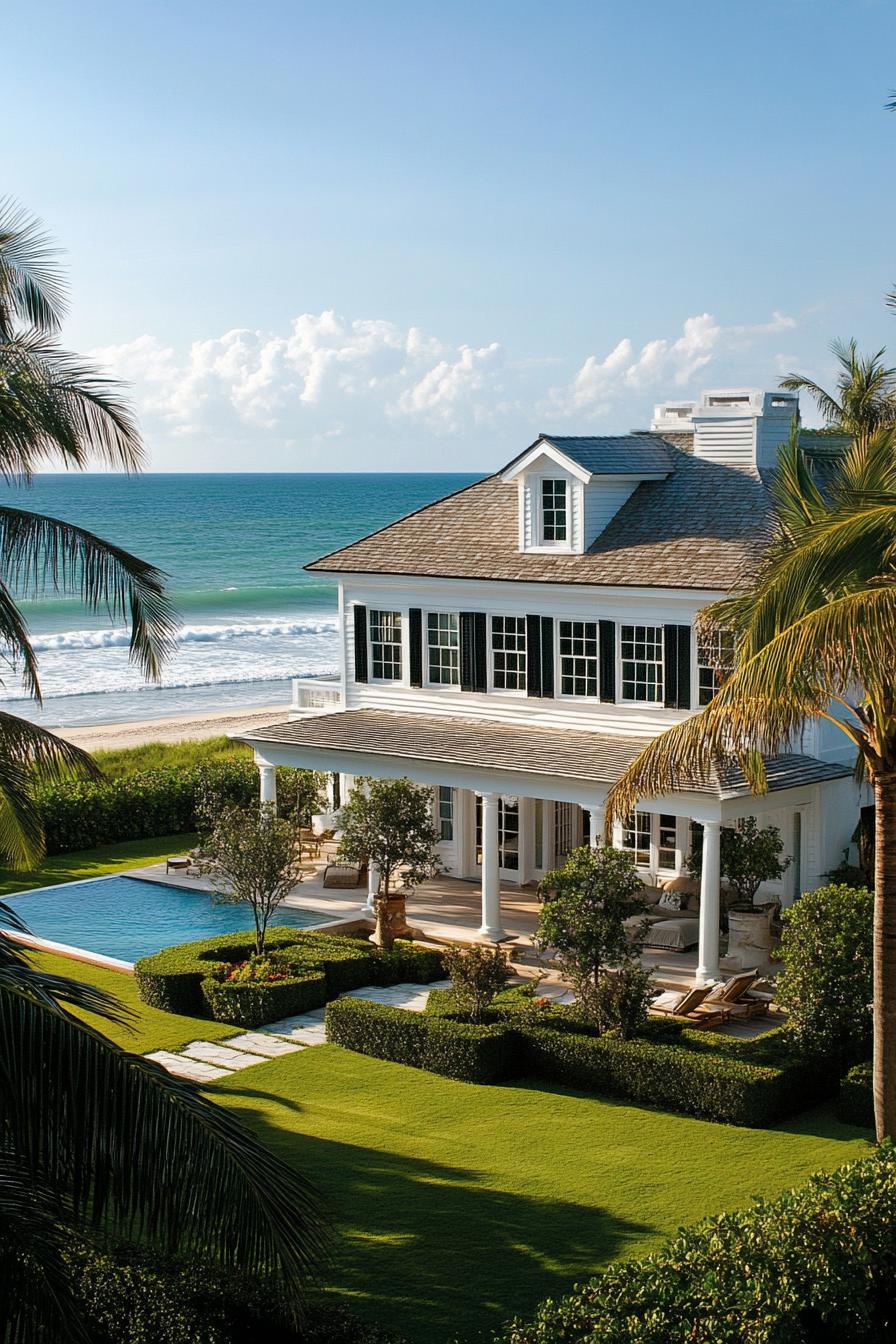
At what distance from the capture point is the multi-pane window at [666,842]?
25.3 meters

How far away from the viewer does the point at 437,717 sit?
1092 inches

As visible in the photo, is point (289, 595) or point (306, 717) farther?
point (289, 595)

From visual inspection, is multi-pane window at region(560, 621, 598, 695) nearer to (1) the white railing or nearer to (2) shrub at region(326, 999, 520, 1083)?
(1) the white railing

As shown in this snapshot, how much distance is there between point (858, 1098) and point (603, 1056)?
2.98 m

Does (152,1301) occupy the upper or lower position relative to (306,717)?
lower

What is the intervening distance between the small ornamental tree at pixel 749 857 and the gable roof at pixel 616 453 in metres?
→ 6.68

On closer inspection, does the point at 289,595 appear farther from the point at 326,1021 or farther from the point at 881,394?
the point at 326,1021

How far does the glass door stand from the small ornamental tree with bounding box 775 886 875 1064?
985cm

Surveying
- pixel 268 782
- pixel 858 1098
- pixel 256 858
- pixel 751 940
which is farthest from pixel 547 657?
pixel 858 1098

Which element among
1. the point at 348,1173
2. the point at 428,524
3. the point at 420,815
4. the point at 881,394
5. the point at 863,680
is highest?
the point at 881,394

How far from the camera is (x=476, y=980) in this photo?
1955cm

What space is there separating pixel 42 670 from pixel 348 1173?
200ft

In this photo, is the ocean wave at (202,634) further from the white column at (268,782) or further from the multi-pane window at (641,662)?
the multi-pane window at (641,662)

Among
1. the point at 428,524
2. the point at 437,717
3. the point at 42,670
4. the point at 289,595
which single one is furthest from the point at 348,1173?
the point at 289,595
